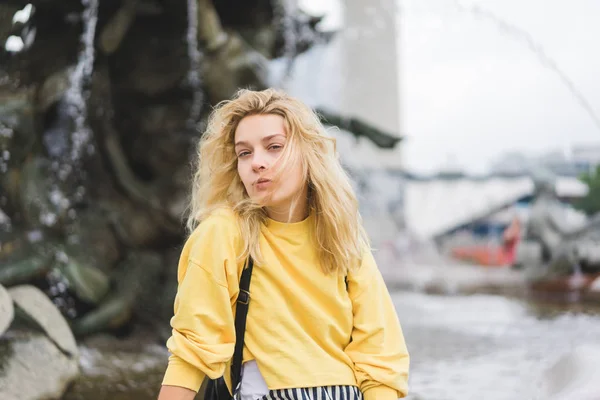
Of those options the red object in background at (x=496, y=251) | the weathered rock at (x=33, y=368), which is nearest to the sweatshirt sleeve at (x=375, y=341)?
the weathered rock at (x=33, y=368)

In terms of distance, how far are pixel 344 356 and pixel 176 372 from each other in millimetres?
361

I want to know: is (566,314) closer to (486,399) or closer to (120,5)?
(486,399)

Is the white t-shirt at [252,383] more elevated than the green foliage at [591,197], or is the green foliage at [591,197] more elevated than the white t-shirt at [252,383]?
the white t-shirt at [252,383]

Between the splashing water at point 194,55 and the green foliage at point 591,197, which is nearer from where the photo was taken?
the splashing water at point 194,55

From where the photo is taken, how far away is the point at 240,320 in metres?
1.27

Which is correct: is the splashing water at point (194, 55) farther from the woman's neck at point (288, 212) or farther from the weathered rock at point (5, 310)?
the woman's neck at point (288, 212)

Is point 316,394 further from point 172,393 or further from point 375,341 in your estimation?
point 172,393

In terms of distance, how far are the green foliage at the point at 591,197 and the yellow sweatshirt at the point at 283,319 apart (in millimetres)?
14294

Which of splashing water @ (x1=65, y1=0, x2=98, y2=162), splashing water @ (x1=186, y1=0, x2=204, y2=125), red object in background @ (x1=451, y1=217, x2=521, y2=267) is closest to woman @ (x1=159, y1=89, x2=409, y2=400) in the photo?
splashing water @ (x1=186, y1=0, x2=204, y2=125)

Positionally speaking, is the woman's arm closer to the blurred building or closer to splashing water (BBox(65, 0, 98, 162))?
splashing water (BBox(65, 0, 98, 162))

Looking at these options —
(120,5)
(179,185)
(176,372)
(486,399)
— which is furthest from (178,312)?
(120,5)

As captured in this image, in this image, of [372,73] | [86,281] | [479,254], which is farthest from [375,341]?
[372,73]

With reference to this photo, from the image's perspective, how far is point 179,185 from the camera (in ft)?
17.9

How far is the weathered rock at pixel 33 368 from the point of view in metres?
2.67
